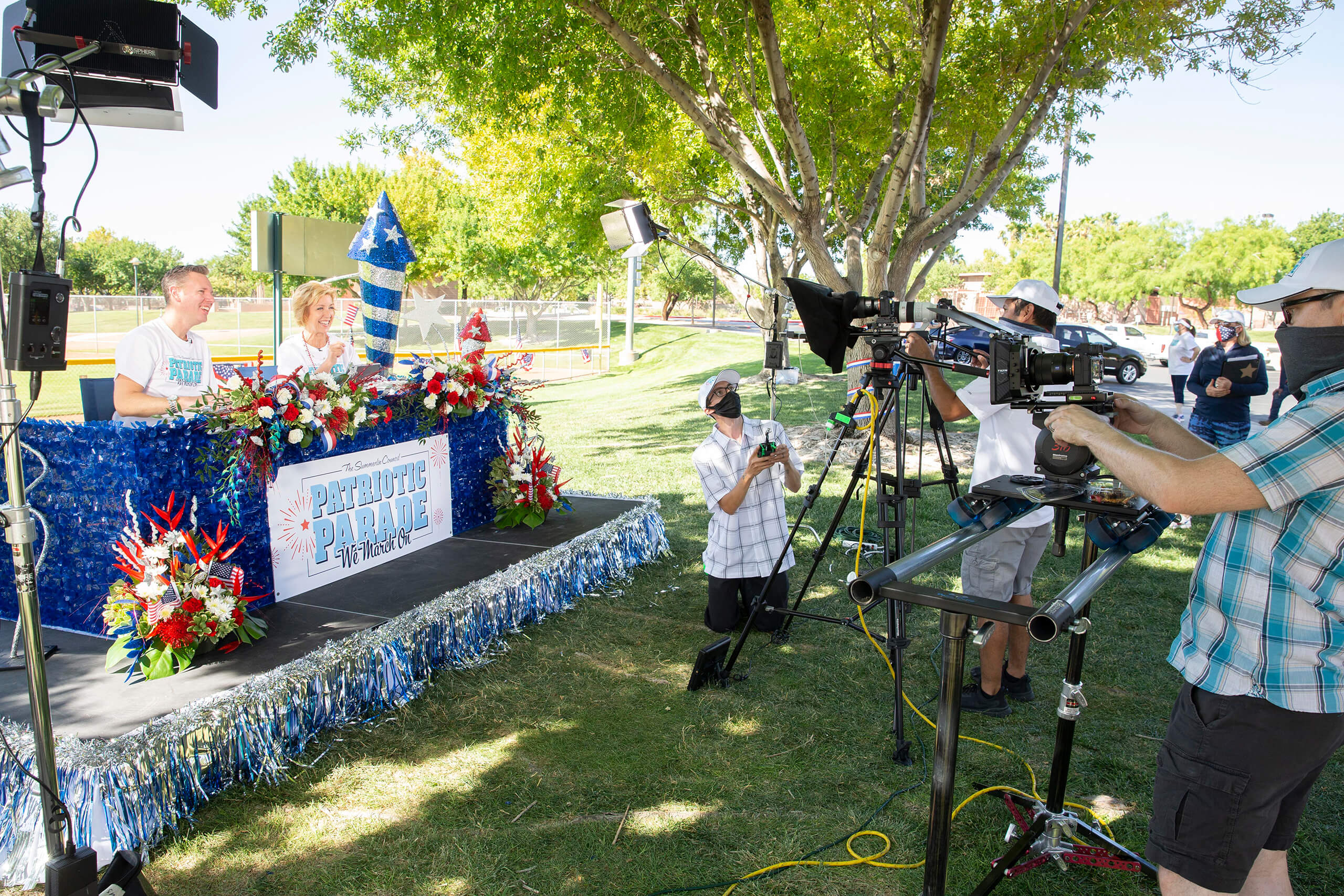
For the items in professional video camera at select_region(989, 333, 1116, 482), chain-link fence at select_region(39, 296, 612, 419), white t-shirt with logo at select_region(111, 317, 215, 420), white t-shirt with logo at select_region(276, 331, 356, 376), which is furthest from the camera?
chain-link fence at select_region(39, 296, 612, 419)

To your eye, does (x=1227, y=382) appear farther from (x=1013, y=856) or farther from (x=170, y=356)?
(x=170, y=356)

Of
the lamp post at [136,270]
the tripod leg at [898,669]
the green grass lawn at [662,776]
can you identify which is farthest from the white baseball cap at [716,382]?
the lamp post at [136,270]

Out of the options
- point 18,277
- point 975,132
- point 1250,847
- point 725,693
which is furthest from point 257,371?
point 975,132

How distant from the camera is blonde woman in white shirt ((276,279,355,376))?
477 cm

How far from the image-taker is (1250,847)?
1820 mm

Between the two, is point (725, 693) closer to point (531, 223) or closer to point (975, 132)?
point (975, 132)

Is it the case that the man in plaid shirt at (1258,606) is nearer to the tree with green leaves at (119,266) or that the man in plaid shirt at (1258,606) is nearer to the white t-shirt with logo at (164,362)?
the white t-shirt with logo at (164,362)

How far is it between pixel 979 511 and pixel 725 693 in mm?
2280

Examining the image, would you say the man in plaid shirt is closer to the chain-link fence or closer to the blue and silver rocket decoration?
the blue and silver rocket decoration

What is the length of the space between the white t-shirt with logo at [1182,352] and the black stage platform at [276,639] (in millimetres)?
10569

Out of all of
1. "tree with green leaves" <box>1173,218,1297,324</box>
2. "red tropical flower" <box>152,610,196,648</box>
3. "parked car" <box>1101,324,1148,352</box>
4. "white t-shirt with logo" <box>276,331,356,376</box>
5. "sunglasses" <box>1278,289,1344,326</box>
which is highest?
"tree with green leaves" <box>1173,218,1297,324</box>

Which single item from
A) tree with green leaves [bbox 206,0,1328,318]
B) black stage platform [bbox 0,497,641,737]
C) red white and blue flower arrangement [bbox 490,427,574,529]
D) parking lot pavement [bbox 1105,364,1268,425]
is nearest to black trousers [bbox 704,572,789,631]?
black stage platform [bbox 0,497,641,737]

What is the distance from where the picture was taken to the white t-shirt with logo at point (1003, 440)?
145 inches

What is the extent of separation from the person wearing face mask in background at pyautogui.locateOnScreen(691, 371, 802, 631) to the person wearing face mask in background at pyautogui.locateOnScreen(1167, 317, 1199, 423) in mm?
9977
